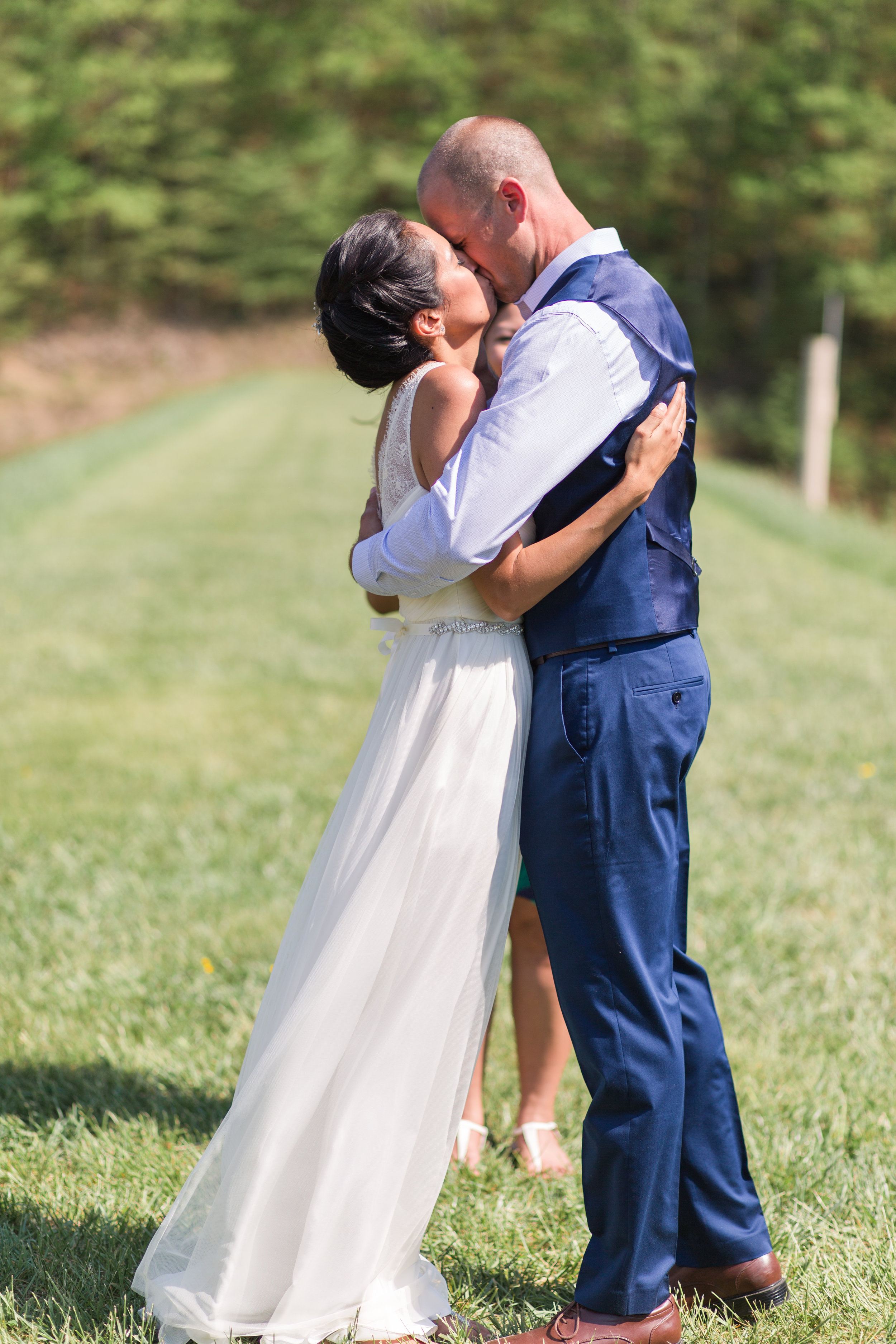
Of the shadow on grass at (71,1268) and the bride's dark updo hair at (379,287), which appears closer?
the bride's dark updo hair at (379,287)

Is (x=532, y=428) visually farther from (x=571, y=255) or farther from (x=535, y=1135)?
(x=535, y=1135)

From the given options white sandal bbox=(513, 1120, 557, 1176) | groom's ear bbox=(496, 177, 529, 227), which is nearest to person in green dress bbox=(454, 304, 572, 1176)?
white sandal bbox=(513, 1120, 557, 1176)

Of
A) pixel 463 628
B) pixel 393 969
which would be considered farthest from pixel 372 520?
pixel 393 969

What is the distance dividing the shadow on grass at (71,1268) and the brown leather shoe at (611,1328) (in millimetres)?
734

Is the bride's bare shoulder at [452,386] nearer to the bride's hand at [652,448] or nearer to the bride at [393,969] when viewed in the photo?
the bride at [393,969]

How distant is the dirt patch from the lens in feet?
91.7

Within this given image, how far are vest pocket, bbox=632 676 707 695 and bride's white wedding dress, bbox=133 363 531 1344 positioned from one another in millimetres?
227

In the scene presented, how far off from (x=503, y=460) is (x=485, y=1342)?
1.56 metres

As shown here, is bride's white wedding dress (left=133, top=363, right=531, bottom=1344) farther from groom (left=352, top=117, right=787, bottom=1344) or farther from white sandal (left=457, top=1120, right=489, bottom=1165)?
white sandal (left=457, top=1120, right=489, bottom=1165)

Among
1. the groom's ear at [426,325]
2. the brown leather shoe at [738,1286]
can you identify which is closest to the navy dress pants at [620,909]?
the brown leather shoe at [738,1286]

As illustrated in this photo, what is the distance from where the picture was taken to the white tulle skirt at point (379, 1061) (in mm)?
2074

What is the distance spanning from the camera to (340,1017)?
2.09 meters

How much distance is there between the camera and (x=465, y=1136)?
9.50 feet

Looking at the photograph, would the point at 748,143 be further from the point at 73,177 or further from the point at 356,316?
the point at 356,316
